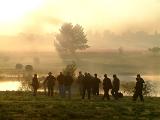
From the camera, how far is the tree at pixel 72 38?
13875 cm

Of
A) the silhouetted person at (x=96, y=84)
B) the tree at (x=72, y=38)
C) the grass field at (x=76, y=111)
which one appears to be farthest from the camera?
the tree at (x=72, y=38)

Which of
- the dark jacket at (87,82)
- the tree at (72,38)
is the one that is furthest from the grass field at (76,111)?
the tree at (72,38)

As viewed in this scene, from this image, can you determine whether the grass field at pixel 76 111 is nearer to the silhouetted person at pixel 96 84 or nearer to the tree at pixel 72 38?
the silhouetted person at pixel 96 84

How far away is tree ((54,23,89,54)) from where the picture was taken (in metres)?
139

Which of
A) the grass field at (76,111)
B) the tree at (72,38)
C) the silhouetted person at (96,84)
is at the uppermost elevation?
Result: the tree at (72,38)

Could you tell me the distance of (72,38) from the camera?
455 feet

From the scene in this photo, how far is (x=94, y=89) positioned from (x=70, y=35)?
9259 centimetres

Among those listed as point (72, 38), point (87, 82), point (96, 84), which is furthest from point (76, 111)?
point (72, 38)

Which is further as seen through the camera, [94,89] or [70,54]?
[70,54]

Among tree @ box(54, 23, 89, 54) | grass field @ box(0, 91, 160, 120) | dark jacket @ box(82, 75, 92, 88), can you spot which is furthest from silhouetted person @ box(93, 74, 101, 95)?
tree @ box(54, 23, 89, 54)

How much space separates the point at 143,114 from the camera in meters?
34.3

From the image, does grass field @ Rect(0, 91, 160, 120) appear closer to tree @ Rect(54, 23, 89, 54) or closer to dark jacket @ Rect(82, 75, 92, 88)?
dark jacket @ Rect(82, 75, 92, 88)

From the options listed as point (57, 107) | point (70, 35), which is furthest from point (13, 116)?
point (70, 35)

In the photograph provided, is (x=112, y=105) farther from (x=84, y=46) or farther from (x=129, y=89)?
(x=84, y=46)
